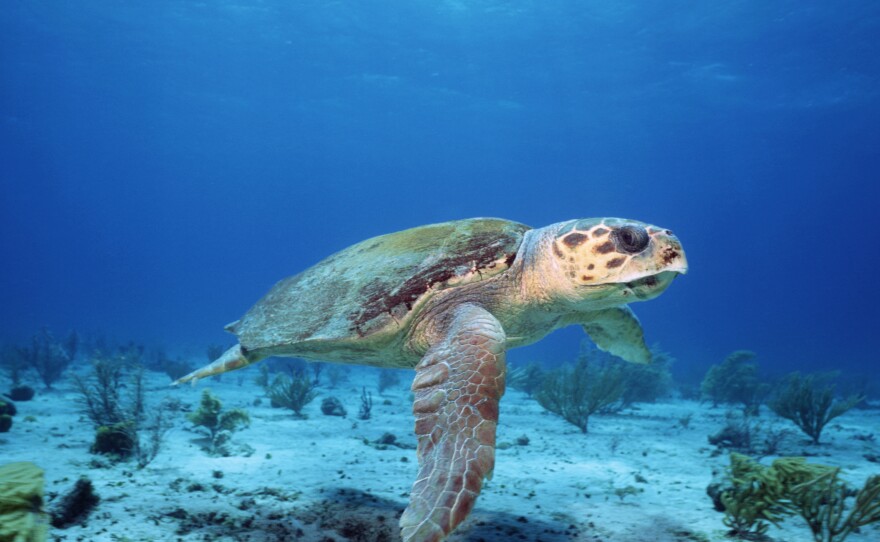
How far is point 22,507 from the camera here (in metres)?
2.10

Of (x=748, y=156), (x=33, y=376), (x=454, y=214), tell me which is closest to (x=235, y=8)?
(x=33, y=376)

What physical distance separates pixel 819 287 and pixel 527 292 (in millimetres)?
152249

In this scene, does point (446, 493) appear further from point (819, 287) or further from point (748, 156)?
point (819, 287)

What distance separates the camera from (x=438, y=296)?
4.17 m

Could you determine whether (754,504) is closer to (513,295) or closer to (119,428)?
(513,295)

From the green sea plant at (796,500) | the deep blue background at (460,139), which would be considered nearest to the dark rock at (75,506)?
the green sea plant at (796,500)

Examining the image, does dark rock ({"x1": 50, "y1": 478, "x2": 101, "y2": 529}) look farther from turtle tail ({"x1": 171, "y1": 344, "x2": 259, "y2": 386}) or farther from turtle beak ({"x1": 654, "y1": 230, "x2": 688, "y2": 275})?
turtle beak ({"x1": 654, "y1": 230, "x2": 688, "y2": 275})

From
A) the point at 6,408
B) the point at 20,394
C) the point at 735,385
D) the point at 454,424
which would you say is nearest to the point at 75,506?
the point at 454,424

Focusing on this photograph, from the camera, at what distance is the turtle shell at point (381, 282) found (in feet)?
13.2

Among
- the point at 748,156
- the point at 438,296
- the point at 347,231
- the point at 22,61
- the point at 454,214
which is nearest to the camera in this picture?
the point at 438,296

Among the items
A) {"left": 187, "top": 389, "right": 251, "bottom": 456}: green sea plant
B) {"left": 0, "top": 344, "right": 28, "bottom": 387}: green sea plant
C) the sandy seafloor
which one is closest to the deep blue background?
{"left": 0, "top": 344, "right": 28, "bottom": 387}: green sea plant

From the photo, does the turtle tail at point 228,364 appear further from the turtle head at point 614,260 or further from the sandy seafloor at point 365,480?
the turtle head at point 614,260

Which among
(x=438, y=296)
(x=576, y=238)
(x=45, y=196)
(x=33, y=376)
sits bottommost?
(x=33, y=376)

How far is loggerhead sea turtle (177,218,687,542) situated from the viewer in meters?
2.65
